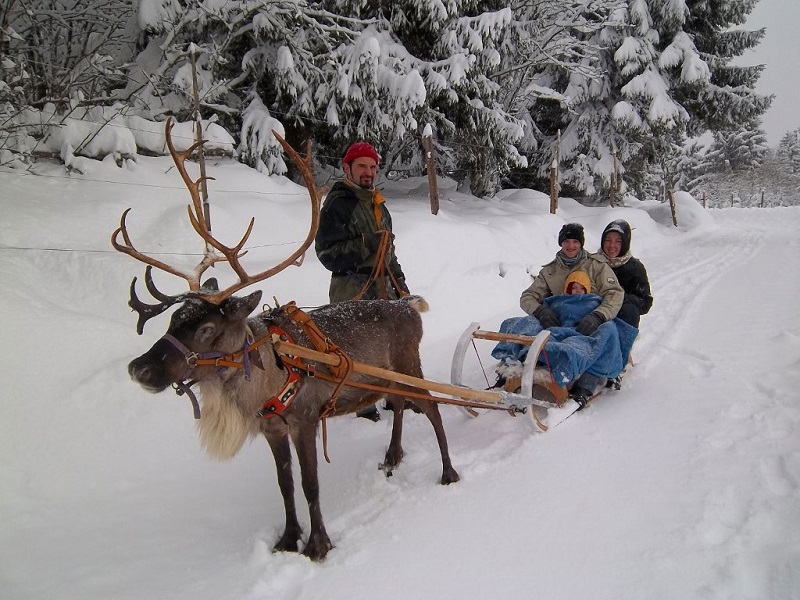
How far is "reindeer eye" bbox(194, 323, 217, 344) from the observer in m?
2.44

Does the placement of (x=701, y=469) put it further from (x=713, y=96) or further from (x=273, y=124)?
(x=713, y=96)

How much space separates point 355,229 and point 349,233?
62mm

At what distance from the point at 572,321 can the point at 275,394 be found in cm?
289

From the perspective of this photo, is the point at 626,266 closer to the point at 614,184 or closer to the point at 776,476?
the point at 776,476

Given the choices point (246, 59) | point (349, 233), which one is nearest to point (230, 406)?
point (349, 233)

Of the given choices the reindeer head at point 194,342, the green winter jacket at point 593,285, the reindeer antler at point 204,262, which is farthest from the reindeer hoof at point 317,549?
the green winter jacket at point 593,285

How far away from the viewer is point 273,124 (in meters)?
8.88

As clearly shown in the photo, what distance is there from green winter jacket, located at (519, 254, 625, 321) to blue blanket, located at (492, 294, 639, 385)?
11 centimetres

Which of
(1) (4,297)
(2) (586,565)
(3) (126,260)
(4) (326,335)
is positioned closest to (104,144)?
(3) (126,260)

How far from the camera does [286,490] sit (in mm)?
2852

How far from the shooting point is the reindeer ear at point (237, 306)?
2.50 meters

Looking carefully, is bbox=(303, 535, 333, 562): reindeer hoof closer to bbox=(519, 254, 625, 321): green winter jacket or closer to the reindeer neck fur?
the reindeer neck fur

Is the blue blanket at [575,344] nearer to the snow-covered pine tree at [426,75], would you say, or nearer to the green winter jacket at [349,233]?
the green winter jacket at [349,233]

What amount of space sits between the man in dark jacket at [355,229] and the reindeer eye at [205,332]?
5.66 ft
